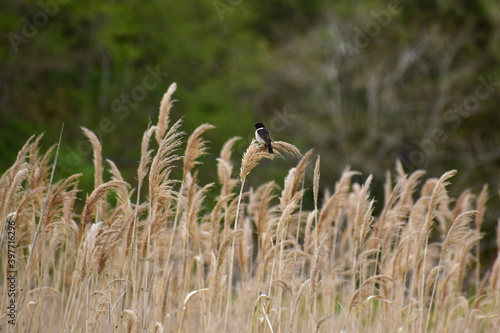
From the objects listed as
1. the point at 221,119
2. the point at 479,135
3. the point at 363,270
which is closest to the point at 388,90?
the point at 479,135

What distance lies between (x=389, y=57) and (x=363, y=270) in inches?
591

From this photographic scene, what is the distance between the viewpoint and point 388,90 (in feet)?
59.2
